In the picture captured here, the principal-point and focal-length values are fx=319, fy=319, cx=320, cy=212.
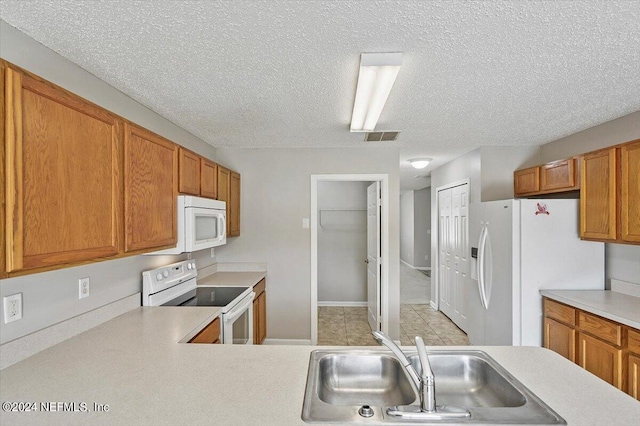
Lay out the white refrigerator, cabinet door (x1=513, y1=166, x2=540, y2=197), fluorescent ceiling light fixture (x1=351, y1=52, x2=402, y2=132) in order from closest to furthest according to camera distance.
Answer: fluorescent ceiling light fixture (x1=351, y1=52, x2=402, y2=132) < the white refrigerator < cabinet door (x1=513, y1=166, x2=540, y2=197)

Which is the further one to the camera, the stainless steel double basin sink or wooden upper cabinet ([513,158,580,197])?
wooden upper cabinet ([513,158,580,197])

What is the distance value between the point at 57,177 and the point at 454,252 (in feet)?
14.7

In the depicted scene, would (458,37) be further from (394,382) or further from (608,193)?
(608,193)

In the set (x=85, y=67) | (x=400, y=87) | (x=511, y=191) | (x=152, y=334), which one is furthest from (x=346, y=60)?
(x=511, y=191)

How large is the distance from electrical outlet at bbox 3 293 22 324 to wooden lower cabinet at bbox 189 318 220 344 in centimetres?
80

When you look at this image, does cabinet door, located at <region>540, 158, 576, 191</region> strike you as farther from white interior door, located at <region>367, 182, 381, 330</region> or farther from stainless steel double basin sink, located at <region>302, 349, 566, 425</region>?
stainless steel double basin sink, located at <region>302, 349, 566, 425</region>

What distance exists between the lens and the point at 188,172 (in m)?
2.47

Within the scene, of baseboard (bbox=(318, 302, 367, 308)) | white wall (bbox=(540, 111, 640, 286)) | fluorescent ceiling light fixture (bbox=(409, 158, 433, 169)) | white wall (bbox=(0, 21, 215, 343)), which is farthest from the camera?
baseboard (bbox=(318, 302, 367, 308))

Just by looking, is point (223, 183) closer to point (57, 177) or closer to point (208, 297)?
point (208, 297)

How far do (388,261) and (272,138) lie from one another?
1.94 metres

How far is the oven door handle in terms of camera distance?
2443 mm

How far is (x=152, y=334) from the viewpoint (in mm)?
1797

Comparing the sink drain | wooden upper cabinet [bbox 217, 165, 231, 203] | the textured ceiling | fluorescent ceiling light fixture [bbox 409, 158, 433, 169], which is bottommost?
the sink drain

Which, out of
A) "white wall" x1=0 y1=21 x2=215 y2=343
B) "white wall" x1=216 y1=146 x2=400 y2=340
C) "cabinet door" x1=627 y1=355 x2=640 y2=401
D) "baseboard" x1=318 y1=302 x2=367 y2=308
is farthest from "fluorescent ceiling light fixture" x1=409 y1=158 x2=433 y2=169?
"white wall" x1=0 y1=21 x2=215 y2=343
